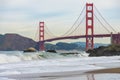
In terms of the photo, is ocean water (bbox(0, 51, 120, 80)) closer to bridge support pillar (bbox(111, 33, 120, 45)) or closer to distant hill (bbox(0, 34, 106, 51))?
bridge support pillar (bbox(111, 33, 120, 45))


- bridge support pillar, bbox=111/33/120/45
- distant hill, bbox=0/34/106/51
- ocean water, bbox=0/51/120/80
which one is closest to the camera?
ocean water, bbox=0/51/120/80

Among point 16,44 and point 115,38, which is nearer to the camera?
point 115,38

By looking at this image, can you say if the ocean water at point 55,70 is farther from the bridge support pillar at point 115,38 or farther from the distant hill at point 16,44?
the distant hill at point 16,44

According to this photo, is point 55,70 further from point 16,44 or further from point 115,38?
point 16,44

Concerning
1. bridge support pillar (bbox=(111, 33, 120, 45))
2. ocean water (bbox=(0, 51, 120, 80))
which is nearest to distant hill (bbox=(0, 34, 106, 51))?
bridge support pillar (bbox=(111, 33, 120, 45))

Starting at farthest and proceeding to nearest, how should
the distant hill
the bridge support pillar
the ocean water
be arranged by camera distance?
1. the distant hill
2. the bridge support pillar
3. the ocean water

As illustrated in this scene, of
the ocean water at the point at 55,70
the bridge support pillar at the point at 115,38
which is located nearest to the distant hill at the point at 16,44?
the bridge support pillar at the point at 115,38

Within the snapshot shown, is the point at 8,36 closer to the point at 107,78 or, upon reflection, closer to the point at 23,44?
the point at 23,44

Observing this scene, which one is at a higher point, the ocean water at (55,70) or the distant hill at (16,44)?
the ocean water at (55,70)

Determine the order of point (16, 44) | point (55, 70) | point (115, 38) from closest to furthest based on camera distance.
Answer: point (55, 70) → point (115, 38) → point (16, 44)

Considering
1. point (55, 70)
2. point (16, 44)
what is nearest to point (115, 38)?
point (55, 70)

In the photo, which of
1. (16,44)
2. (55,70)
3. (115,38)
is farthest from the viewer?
(16,44)

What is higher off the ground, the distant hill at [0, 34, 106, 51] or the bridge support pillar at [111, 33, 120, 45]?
the bridge support pillar at [111, 33, 120, 45]
